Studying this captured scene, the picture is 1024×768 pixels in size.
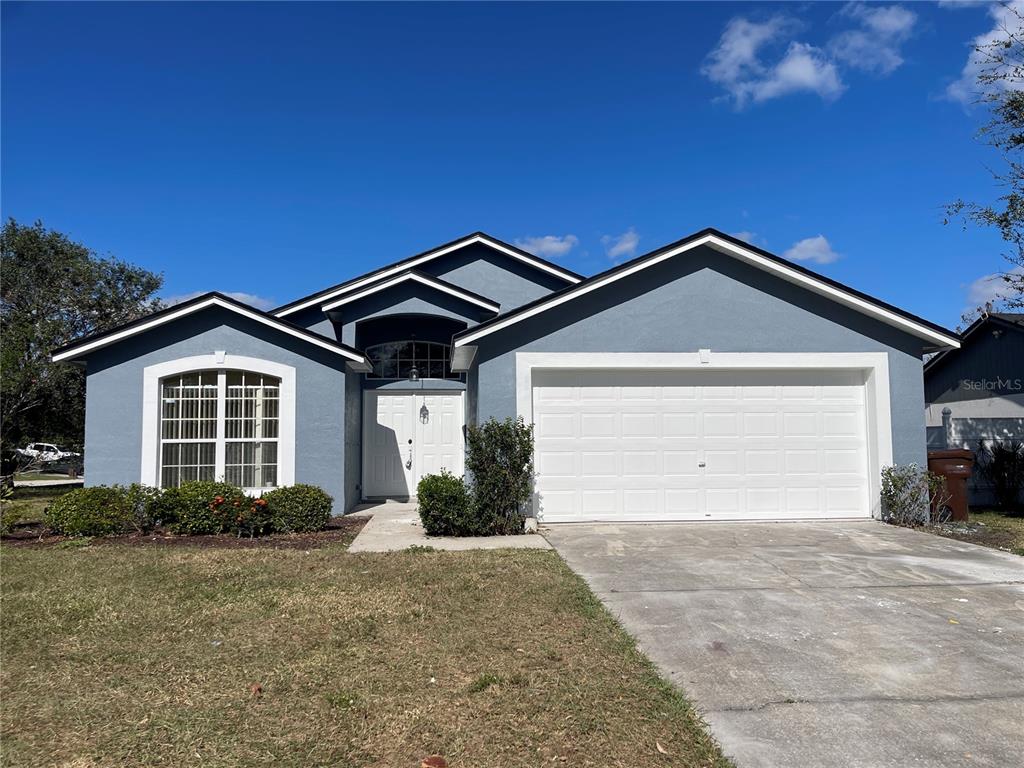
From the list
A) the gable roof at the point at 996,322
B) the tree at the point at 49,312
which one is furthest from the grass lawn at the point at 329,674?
the gable roof at the point at 996,322

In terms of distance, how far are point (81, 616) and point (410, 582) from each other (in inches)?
111

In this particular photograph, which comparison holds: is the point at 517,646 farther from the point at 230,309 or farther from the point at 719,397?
the point at 230,309

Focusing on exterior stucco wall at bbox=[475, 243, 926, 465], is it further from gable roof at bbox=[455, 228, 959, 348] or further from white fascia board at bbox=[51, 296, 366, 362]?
white fascia board at bbox=[51, 296, 366, 362]

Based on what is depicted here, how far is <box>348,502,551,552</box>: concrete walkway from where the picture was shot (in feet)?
28.9

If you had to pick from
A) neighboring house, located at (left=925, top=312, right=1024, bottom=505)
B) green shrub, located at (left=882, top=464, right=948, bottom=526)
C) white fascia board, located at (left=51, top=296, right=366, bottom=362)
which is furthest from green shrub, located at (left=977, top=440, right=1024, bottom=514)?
white fascia board, located at (left=51, top=296, right=366, bottom=362)

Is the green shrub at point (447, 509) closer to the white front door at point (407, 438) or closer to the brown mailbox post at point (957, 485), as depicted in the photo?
the white front door at point (407, 438)

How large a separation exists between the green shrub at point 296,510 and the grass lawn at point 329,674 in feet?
8.76

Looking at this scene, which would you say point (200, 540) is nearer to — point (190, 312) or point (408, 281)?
point (190, 312)

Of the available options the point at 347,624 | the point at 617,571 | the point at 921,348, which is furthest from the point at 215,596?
the point at 921,348

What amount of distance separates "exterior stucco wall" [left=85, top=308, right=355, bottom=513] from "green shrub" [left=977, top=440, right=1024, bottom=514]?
12.4m

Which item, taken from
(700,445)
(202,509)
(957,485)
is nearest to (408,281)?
(202,509)

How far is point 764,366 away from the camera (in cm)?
1105

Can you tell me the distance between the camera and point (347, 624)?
552cm

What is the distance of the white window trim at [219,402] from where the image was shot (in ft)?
36.7
